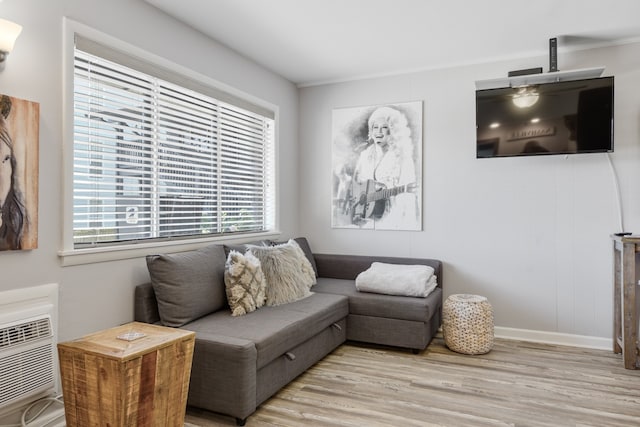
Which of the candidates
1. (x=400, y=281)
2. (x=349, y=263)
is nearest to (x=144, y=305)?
(x=400, y=281)

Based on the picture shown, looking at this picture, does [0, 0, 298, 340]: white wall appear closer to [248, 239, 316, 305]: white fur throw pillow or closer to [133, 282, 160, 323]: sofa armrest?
[133, 282, 160, 323]: sofa armrest

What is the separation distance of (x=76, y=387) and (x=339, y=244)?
3.03 meters

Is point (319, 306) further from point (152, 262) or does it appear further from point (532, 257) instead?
point (532, 257)

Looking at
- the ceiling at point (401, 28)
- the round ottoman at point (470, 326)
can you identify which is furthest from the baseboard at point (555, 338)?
the ceiling at point (401, 28)

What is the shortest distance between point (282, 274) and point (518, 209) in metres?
2.17

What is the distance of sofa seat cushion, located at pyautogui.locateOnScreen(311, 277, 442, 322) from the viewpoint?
3504 millimetres

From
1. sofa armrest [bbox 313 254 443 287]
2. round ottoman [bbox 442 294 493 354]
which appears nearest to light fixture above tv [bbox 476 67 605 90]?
sofa armrest [bbox 313 254 443 287]

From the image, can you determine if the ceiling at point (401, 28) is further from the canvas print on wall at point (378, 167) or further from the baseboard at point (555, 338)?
the baseboard at point (555, 338)

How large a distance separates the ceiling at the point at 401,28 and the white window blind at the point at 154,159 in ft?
1.86

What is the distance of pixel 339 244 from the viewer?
15.4ft

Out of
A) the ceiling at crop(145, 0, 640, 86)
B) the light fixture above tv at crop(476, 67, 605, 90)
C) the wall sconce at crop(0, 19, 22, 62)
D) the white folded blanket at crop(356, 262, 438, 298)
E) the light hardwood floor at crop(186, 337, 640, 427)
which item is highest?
the ceiling at crop(145, 0, 640, 86)

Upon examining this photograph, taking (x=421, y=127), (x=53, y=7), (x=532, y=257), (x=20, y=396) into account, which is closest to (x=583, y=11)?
(x=421, y=127)

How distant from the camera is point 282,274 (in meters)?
3.36

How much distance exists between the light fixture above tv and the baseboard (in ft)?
6.97
